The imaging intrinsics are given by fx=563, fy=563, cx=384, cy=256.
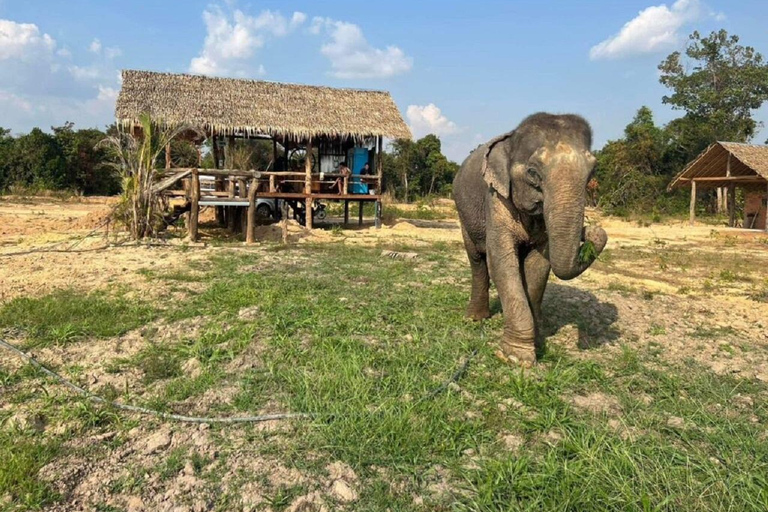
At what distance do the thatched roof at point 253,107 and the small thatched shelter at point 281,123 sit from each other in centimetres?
3

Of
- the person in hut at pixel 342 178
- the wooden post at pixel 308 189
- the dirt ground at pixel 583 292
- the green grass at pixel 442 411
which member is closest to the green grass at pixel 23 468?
the green grass at pixel 442 411

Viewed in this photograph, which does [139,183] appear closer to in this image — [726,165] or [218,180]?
[218,180]

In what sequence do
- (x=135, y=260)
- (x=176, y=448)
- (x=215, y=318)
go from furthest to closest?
(x=135, y=260) → (x=215, y=318) → (x=176, y=448)

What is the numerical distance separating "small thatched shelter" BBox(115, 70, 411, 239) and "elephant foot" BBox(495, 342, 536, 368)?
1099cm

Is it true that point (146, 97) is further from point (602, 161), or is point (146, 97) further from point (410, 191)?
point (602, 161)

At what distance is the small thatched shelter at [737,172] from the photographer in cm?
2131

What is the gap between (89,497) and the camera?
2.72 meters

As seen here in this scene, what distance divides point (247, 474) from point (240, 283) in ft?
15.2

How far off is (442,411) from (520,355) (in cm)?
119

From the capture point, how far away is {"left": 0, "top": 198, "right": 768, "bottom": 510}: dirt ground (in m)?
3.33

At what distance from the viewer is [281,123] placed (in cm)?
1697

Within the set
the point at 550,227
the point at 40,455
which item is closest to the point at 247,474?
the point at 40,455

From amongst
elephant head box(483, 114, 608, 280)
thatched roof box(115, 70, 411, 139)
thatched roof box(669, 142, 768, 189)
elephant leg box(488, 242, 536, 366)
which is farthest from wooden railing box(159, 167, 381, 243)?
thatched roof box(669, 142, 768, 189)

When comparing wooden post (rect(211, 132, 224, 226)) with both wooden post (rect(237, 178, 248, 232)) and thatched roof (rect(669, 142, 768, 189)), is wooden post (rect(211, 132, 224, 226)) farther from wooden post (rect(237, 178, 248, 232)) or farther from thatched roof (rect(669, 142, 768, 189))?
thatched roof (rect(669, 142, 768, 189))
